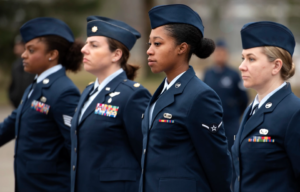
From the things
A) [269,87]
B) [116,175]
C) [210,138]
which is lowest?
[116,175]

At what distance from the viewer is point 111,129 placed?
3.69 m

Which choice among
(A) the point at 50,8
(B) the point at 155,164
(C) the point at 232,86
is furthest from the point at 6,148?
(A) the point at 50,8

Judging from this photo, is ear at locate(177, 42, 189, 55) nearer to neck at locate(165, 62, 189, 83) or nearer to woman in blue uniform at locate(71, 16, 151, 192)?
neck at locate(165, 62, 189, 83)

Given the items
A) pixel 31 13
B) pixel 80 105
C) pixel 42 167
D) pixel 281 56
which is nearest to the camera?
pixel 281 56

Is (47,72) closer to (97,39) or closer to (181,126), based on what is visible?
(97,39)

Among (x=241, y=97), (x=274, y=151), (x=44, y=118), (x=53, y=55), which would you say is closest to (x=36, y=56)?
(x=53, y=55)

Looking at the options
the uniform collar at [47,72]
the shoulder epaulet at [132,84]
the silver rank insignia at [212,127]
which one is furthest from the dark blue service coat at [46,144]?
the silver rank insignia at [212,127]

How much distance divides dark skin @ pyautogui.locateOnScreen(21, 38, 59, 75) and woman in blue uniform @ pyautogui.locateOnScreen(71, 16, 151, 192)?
2.51 feet

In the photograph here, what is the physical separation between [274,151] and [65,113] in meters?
2.08

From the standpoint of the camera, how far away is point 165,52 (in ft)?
10.7

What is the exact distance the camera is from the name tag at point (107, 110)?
371 centimetres

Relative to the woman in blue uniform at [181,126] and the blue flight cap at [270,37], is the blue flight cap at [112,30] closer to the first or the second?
the woman in blue uniform at [181,126]

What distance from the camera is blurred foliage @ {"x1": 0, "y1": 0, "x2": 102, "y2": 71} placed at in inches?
798

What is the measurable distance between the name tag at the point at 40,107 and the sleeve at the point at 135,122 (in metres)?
0.94
